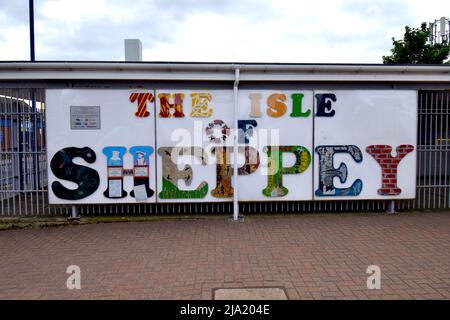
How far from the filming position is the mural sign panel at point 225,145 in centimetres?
680

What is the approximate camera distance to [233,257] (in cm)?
491

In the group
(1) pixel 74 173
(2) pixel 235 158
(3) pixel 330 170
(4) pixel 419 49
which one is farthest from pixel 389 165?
(4) pixel 419 49

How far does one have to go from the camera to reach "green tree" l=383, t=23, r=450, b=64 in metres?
14.3

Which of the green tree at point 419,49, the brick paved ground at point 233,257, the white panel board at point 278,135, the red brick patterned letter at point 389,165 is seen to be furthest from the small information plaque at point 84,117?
the green tree at point 419,49

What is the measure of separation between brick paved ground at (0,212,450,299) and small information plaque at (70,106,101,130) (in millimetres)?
1914

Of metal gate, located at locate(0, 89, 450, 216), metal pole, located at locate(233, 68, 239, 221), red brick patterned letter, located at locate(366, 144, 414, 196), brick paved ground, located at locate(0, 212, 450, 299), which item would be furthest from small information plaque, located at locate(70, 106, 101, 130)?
red brick patterned letter, located at locate(366, 144, 414, 196)

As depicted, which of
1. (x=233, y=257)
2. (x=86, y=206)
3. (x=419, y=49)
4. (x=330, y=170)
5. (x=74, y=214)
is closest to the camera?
(x=233, y=257)

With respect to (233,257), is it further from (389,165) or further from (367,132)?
(389,165)

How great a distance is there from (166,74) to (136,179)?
212 centimetres

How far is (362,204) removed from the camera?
7.60 m

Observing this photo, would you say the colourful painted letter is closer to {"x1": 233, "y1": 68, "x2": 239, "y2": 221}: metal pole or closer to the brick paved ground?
the brick paved ground

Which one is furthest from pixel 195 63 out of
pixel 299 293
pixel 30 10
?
pixel 30 10

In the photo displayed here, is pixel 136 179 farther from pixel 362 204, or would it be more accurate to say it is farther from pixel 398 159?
pixel 398 159

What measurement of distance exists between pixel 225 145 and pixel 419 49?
12.0 metres
